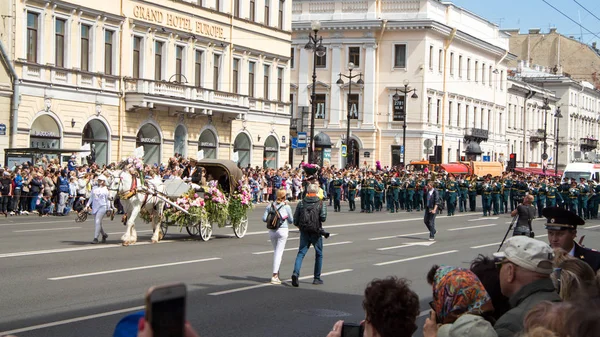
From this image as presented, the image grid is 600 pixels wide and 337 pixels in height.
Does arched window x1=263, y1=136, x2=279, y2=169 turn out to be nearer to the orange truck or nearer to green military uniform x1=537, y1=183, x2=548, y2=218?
the orange truck

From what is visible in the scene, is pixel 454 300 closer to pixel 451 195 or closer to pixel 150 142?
pixel 451 195

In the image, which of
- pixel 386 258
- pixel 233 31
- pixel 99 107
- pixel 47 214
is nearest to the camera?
pixel 386 258

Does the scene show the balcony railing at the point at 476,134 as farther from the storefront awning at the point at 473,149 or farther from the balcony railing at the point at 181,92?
the balcony railing at the point at 181,92

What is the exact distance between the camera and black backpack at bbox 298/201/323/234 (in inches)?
610

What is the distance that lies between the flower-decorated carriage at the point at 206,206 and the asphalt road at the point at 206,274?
1.59 ft

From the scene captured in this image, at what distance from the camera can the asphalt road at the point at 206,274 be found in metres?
11.8

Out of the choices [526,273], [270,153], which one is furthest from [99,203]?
[270,153]

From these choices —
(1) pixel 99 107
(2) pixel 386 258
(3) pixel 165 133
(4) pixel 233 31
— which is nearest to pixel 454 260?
(2) pixel 386 258

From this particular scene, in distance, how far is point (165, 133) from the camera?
47.5 meters

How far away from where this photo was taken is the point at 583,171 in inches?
2094

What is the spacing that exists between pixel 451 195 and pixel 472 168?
26149 millimetres

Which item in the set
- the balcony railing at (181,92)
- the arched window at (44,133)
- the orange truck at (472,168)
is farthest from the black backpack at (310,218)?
the orange truck at (472,168)

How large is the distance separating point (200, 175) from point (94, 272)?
7974mm

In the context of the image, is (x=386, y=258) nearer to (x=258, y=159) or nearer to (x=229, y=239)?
(x=229, y=239)
